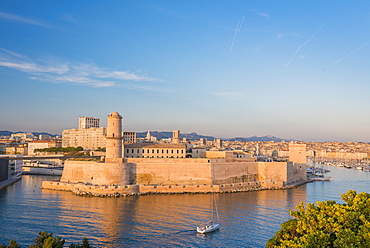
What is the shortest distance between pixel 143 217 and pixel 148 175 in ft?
39.5

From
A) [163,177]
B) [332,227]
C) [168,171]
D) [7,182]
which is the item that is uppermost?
[332,227]

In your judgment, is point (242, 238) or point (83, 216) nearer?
point (242, 238)

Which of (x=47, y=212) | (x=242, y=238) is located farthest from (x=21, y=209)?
(x=242, y=238)

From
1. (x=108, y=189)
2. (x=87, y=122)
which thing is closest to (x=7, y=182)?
(x=108, y=189)

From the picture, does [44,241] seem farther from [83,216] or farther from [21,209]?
[21,209]

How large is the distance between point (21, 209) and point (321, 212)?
21394 millimetres

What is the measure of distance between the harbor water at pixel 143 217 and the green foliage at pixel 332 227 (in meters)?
6.13

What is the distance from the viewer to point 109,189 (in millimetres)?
31297

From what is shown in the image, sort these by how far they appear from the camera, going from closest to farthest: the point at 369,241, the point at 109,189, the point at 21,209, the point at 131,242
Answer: the point at 369,241 < the point at 131,242 < the point at 21,209 < the point at 109,189

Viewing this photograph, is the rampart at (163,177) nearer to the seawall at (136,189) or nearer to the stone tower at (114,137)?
the seawall at (136,189)

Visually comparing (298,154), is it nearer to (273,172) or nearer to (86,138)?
(273,172)

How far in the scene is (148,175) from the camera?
34.6 m

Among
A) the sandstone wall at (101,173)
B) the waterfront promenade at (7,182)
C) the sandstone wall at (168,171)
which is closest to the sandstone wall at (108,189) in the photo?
the sandstone wall at (101,173)

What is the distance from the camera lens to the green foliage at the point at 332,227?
32.9 ft
